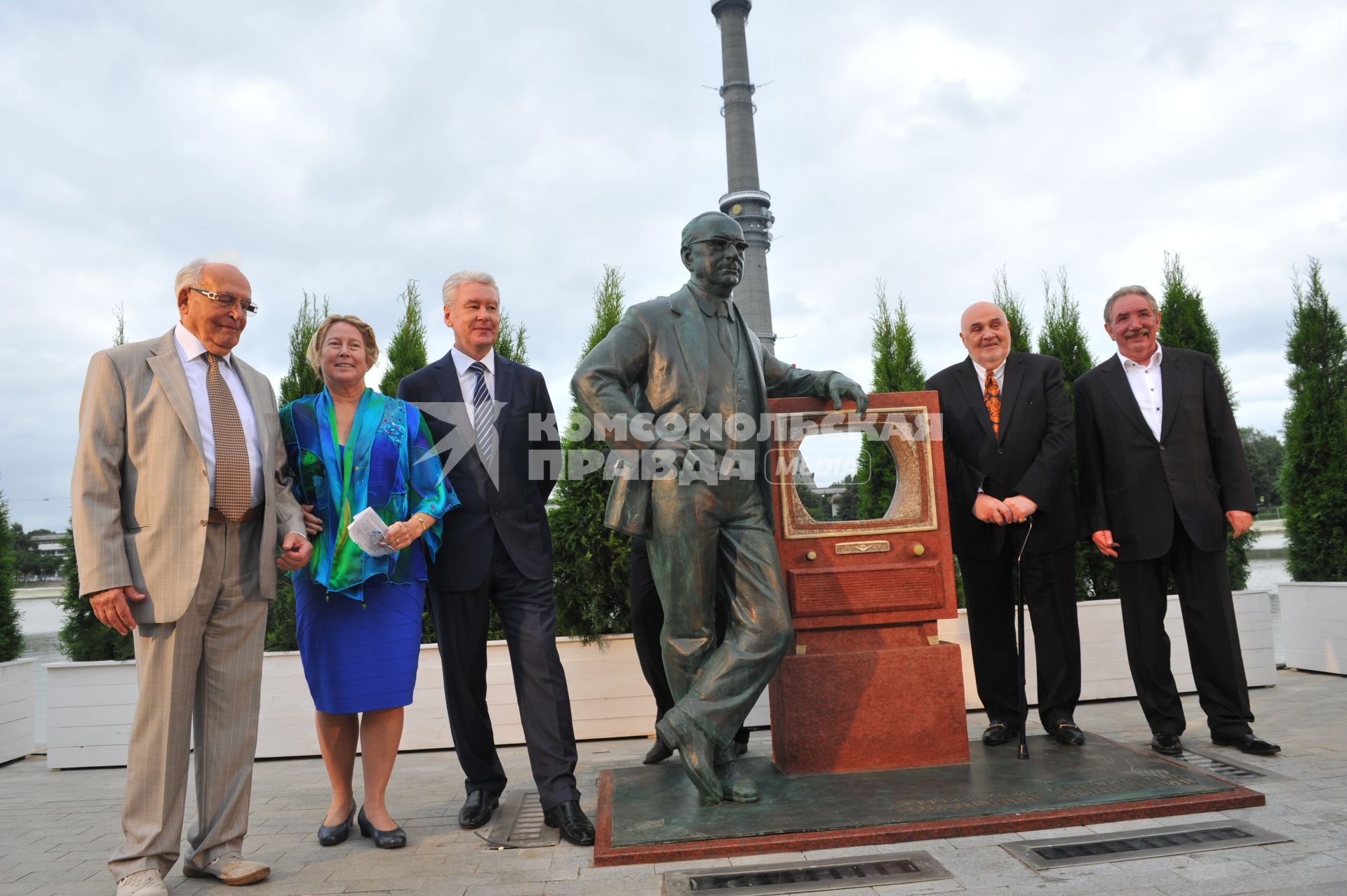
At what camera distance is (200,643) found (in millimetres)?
3021

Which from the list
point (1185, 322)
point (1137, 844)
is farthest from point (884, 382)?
point (1137, 844)

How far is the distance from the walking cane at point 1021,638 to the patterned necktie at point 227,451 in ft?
10.5

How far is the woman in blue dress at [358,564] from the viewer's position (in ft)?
10.9

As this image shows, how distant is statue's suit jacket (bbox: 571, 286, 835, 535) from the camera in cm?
338

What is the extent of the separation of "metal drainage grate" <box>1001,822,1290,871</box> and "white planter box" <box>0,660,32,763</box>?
5.70 metres

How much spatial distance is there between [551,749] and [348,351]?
1791 millimetres

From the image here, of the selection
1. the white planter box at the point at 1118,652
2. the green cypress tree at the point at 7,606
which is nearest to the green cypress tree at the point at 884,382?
the white planter box at the point at 1118,652

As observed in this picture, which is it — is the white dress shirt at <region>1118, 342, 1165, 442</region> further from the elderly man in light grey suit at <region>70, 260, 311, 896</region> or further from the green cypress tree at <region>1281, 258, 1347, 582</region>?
the elderly man in light grey suit at <region>70, 260, 311, 896</region>

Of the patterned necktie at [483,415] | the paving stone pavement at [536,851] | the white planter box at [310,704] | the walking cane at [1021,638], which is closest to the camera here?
the paving stone pavement at [536,851]

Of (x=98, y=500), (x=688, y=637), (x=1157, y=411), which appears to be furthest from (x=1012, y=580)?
(x=98, y=500)

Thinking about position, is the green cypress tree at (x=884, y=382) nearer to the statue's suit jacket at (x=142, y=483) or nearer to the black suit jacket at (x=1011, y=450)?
the black suit jacket at (x=1011, y=450)

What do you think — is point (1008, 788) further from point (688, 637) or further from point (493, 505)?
point (493, 505)

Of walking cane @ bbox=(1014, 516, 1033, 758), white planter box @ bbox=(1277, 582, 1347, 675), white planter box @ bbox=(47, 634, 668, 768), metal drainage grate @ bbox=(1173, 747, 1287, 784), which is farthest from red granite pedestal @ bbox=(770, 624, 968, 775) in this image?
white planter box @ bbox=(1277, 582, 1347, 675)

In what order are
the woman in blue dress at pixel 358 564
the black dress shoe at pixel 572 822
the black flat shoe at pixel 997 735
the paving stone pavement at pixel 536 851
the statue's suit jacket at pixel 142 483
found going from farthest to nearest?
the black flat shoe at pixel 997 735 < the woman in blue dress at pixel 358 564 < the black dress shoe at pixel 572 822 < the statue's suit jacket at pixel 142 483 < the paving stone pavement at pixel 536 851
